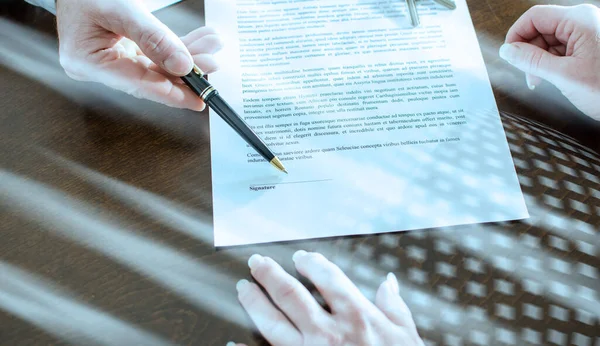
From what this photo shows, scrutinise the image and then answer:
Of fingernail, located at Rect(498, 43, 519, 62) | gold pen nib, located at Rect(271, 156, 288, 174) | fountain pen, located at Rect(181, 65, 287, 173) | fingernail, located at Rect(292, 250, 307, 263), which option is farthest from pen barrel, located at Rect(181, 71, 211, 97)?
fingernail, located at Rect(498, 43, 519, 62)

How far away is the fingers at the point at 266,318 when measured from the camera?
0.47m

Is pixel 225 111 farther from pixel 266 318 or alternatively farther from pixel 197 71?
pixel 266 318

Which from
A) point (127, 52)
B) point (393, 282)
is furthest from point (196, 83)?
point (393, 282)

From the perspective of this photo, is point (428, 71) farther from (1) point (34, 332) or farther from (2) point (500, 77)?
(1) point (34, 332)

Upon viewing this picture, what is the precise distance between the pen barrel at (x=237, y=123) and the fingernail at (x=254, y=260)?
0.11 m

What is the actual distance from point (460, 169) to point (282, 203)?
22 centimetres

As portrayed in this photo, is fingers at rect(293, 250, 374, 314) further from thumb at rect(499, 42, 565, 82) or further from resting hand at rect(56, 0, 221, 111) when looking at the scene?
thumb at rect(499, 42, 565, 82)

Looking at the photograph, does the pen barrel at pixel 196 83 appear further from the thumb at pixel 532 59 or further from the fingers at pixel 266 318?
the thumb at pixel 532 59

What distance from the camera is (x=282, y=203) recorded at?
547 mm

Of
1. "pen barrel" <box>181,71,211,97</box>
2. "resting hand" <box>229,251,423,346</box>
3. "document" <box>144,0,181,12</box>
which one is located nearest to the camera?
"resting hand" <box>229,251,423,346</box>

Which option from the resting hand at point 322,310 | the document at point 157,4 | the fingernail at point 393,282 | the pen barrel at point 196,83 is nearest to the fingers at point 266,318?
the resting hand at point 322,310

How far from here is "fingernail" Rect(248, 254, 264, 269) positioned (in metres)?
0.51

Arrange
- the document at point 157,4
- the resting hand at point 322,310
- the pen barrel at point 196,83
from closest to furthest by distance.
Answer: the resting hand at point 322,310 < the pen barrel at point 196,83 < the document at point 157,4

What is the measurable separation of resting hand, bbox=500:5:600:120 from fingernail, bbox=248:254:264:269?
424mm
